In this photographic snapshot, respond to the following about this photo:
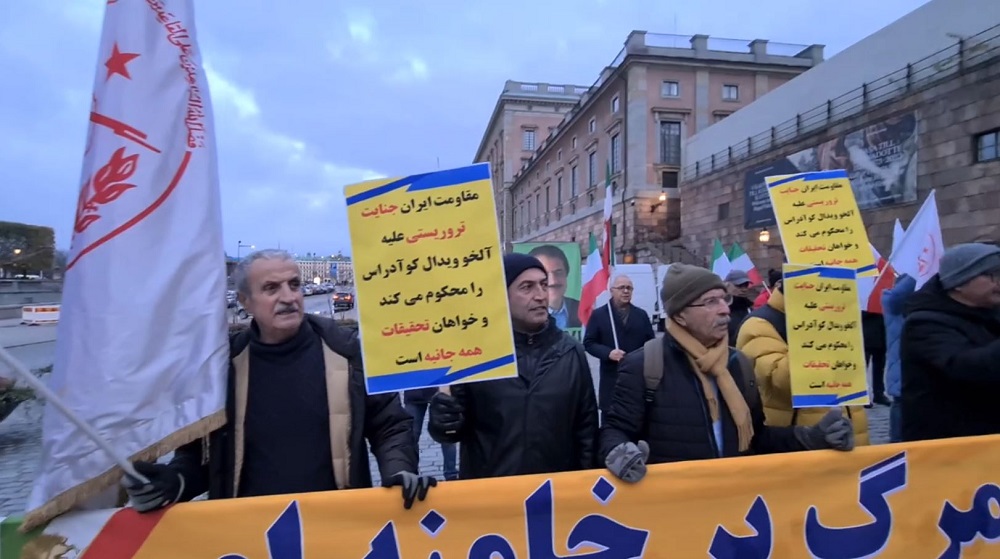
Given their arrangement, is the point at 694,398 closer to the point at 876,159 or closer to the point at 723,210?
the point at 876,159

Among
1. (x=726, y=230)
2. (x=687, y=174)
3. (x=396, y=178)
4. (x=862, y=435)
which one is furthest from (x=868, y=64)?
(x=396, y=178)

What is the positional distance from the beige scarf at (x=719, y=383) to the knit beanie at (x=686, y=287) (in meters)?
0.15

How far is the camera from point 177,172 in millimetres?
1873

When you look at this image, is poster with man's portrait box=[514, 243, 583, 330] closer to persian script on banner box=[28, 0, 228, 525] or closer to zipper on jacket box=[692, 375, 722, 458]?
zipper on jacket box=[692, 375, 722, 458]

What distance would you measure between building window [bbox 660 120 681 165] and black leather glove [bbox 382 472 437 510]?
35.3 m

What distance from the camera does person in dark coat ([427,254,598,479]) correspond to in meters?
2.34

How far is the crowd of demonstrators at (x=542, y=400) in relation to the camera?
203 cm

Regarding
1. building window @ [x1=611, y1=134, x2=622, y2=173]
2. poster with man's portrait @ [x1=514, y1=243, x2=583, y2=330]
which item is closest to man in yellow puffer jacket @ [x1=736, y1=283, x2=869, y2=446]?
poster with man's portrait @ [x1=514, y1=243, x2=583, y2=330]

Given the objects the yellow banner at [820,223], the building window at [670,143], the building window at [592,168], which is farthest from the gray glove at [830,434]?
the building window at [592,168]

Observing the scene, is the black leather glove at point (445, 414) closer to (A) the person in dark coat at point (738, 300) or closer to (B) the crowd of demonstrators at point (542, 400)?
(B) the crowd of demonstrators at point (542, 400)

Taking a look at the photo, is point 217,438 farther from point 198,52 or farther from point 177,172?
point 198,52

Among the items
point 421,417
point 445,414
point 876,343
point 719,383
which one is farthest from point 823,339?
point 876,343

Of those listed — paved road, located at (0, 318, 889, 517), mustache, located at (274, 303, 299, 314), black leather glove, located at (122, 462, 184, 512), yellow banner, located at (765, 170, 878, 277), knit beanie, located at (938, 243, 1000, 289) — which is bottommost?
paved road, located at (0, 318, 889, 517)

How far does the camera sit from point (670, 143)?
35.2m
